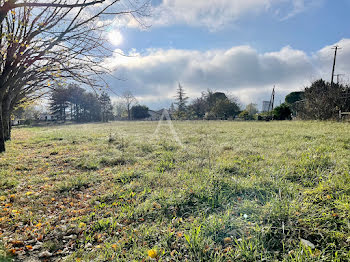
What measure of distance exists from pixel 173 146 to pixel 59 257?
5678mm

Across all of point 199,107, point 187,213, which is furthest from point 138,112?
point 187,213

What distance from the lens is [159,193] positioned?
3.55 m

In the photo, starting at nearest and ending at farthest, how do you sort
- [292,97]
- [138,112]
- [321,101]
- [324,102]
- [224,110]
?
[324,102]
[321,101]
[292,97]
[224,110]
[138,112]

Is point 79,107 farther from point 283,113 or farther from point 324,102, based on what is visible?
point 324,102

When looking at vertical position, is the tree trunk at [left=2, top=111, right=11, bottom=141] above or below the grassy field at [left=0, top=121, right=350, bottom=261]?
above

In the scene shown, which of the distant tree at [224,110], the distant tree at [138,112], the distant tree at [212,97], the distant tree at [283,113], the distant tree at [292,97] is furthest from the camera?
the distant tree at [138,112]

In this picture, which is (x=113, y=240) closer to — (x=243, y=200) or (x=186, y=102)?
(x=243, y=200)

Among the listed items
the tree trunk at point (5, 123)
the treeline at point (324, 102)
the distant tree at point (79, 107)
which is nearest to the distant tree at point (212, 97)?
the treeline at point (324, 102)

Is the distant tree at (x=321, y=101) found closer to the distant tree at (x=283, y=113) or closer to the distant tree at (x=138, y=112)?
the distant tree at (x=283, y=113)

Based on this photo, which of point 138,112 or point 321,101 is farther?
point 138,112

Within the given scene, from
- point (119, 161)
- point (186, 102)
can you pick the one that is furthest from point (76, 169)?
point (186, 102)

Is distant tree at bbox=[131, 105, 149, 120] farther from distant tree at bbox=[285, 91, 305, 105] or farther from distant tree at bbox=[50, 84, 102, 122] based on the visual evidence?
distant tree at bbox=[285, 91, 305, 105]

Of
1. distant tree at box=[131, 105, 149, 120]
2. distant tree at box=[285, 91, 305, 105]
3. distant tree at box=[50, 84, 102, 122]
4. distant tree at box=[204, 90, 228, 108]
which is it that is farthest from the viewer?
distant tree at box=[131, 105, 149, 120]

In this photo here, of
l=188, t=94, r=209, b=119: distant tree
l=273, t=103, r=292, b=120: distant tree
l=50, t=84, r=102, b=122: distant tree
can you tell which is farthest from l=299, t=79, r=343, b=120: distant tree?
l=50, t=84, r=102, b=122: distant tree
